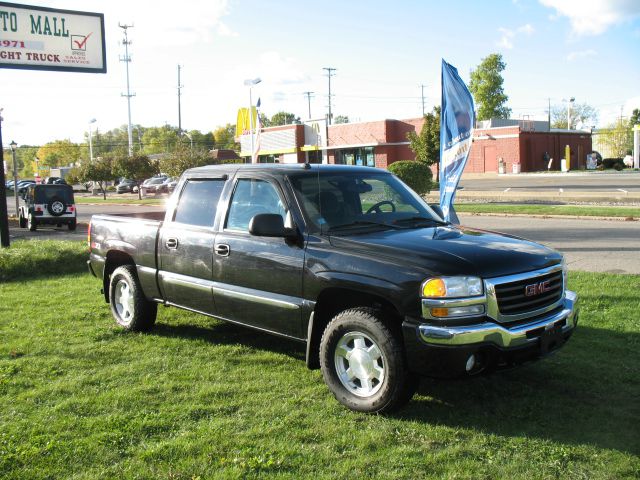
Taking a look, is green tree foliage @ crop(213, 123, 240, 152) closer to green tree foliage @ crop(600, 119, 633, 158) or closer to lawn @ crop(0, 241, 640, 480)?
green tree foliage @ crop(600, 119, 633, 158)

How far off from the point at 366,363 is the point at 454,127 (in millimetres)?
5657

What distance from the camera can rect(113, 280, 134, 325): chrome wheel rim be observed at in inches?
280

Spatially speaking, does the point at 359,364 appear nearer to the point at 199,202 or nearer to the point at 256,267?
the point at 256,267

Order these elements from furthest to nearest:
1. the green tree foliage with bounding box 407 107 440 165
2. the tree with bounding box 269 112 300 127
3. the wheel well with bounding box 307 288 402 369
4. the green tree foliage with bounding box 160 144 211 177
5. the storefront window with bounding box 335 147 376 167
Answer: the tree with bounding box 269 112 300 127, the storefront window with bounding box 335 147 376 167, the green tree foliage with bounding box 160 144 211 177, the green tree foliage with bounding box 407 107 440 165, the wheel well with bounding box 307 288 402 369

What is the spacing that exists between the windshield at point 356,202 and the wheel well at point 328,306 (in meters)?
0.55

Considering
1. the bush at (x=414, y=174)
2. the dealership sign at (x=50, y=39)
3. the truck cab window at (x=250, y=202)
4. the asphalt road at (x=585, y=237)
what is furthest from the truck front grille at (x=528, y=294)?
the bush at (x=414, y=174)

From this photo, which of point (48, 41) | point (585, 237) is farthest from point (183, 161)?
point (585, 237)

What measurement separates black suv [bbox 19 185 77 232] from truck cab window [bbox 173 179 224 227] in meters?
17.7

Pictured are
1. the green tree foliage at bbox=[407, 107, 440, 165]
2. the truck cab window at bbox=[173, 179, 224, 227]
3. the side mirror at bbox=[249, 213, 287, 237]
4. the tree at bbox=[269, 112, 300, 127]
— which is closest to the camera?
the side mirror at bbox=[249, 213, 287, 237]

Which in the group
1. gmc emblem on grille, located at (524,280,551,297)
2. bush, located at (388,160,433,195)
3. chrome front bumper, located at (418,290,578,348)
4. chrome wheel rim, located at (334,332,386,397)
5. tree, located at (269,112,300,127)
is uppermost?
tree, located at (269,112,300,127)

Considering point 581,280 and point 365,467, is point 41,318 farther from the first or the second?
point 581,280

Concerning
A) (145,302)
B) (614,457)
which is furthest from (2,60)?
(614,457)

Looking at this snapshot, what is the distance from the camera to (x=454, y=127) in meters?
9.41

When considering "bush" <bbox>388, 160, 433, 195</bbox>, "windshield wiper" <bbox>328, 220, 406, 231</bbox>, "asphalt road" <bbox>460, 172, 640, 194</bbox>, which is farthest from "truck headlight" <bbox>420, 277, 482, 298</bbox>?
"asphalt road" <bbox>460, 172, 640, 194</bbox>
